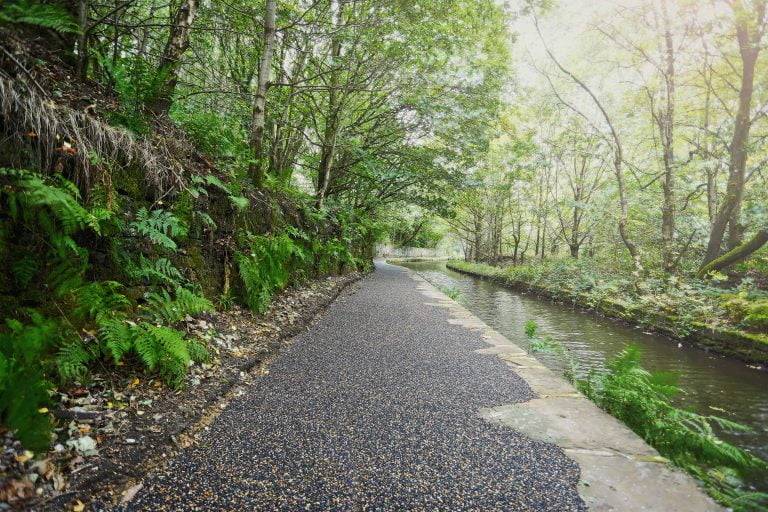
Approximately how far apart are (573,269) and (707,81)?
710cm

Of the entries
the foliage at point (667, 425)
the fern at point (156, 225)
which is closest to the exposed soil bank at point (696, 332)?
the foliage at point (667, 425)

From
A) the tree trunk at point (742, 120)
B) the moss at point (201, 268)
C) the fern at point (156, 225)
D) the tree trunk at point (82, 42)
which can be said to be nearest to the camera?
the fern at point (156, 225)

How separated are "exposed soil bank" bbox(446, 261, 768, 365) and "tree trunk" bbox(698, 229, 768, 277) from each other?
2.09m

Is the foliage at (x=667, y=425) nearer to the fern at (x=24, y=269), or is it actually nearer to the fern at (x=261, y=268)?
the fern at (x=261, y=268)

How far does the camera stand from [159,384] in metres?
2.69

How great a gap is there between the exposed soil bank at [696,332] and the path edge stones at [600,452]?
499cm

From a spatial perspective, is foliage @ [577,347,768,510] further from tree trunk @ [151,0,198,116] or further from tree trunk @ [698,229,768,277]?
tree trunk @ [698,229,768,277]

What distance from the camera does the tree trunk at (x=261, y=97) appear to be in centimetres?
577

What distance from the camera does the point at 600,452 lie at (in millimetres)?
2455

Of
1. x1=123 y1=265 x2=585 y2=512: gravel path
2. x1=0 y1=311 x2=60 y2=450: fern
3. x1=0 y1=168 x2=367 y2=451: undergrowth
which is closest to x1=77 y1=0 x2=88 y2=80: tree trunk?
x1=0 y1=168 x2=367 y2=451: undergrowth

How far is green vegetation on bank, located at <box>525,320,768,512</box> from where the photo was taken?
9.29 ft

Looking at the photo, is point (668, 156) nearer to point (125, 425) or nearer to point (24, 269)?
point (125, 425)

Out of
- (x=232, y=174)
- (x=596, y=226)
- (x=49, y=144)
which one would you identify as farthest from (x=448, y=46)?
(x=596, y=226)

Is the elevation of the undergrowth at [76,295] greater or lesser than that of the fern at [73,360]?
greater
